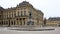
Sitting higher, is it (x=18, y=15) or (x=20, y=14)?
(x=20, y=14)

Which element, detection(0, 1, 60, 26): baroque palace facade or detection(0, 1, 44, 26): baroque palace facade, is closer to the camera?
detection(0, 1, 44, 26): baroque palace facade

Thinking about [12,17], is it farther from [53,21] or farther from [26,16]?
[53,21]

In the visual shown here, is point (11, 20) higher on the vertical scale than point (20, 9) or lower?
lower

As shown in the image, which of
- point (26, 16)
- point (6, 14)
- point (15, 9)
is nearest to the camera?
point (26, 16)

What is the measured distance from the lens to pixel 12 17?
296 feet

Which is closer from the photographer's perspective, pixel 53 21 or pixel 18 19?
pixel 18 19

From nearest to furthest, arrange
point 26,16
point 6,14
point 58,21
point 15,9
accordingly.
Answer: point 26,16 → point 15,9 → point 6,14 → point 58,21

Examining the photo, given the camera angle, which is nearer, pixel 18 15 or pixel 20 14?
pixel 20 14

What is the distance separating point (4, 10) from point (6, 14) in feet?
11.4

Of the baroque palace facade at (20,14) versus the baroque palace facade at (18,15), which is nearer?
the baroque palace facade at (20,14)

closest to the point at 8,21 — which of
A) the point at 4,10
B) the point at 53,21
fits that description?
the point at 4,10

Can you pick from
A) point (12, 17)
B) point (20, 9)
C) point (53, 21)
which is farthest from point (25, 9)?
point (53, 21)

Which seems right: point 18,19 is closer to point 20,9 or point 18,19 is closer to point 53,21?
point 20,9

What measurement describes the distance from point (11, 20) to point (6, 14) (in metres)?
7.59
